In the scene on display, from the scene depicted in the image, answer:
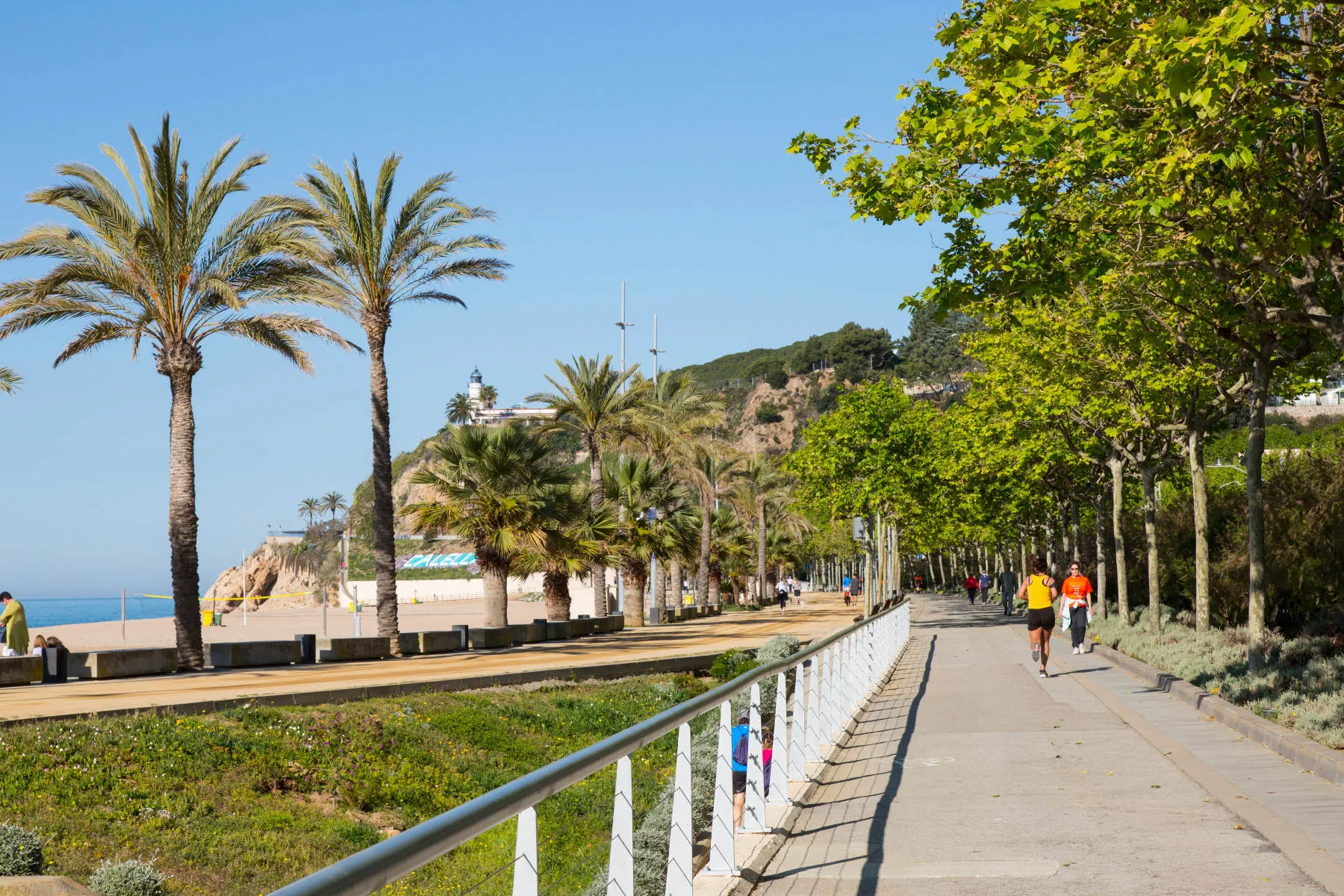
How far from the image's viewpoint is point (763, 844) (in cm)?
761

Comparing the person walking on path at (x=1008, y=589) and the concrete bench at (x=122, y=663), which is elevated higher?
the concrete bench at (x=122, y=663)

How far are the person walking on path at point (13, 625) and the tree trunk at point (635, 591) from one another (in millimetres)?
29293

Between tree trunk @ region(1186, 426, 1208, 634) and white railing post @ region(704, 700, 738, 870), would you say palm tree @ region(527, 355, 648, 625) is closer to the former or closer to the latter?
tree trunk @ region(1186, 426, 1208, 634)

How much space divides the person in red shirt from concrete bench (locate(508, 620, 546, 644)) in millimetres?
19076

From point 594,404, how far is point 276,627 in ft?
116

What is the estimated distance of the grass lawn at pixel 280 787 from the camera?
14.5 meters

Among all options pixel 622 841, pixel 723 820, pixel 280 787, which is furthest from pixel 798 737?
pixel 280 787

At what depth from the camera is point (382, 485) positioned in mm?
32125

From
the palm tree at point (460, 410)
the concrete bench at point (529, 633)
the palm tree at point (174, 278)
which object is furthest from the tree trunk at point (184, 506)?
the palm tree at point (460, 410)

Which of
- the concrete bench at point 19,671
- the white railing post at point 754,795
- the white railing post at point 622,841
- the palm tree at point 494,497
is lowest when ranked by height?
the concrete bench at point 19,671

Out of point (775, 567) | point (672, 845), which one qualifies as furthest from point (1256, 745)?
point (775, 567)

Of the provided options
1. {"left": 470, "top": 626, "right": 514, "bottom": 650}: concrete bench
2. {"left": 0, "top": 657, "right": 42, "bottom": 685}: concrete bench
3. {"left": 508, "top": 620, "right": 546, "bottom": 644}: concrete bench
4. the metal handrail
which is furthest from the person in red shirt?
the metal handrail

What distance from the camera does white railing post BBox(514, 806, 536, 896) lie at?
10.9 feet

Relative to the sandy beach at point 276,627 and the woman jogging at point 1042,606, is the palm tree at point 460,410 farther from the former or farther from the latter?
the woman jogging at point 1042,606
